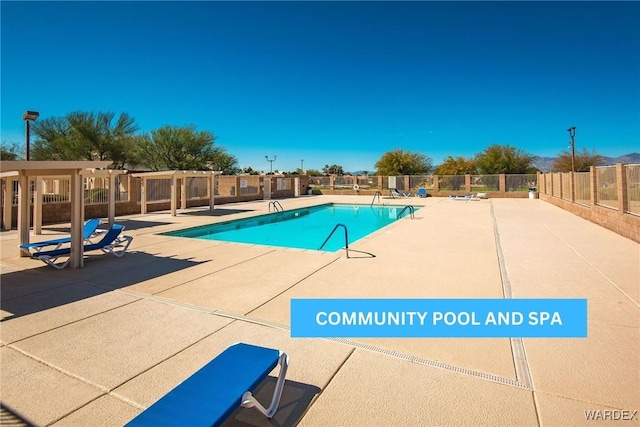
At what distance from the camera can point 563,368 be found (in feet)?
9.08

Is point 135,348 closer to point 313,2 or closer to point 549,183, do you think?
point 313,2

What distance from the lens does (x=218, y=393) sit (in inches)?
77.5

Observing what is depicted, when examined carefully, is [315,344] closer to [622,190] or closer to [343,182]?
[622,190]

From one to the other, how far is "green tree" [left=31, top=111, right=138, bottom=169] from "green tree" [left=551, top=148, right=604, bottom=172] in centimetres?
4643

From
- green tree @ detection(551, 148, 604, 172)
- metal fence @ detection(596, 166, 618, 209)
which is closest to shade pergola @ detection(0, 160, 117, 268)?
metal fence @ detection(596, 166, 618, 209)

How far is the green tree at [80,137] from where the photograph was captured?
2289 centimetres

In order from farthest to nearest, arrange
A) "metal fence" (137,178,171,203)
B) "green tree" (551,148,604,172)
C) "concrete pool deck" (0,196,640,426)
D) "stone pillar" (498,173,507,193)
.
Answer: "green tree" (551,148,604,172) < "stone pillar" (498,173,507,193) < "metal fence" (137,178,171,203) < "concrete pool deck" (0,196,640,426)

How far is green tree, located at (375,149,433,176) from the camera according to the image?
42.2 m

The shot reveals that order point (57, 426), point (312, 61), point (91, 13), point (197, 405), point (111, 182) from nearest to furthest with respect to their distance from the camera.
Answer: point (197, 405) < point (57, 426) < point (111, 182) < point (91, 13) < point (312, 61)

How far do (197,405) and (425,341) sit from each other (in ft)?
7.37

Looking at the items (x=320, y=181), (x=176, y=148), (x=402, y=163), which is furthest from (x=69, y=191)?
(x=402, y=163)

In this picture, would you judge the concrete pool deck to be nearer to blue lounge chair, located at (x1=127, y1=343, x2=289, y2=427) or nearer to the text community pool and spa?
the text community pool and spa

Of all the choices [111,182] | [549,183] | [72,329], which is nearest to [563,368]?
[72,329]

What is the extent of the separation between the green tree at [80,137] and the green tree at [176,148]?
3004 mm
